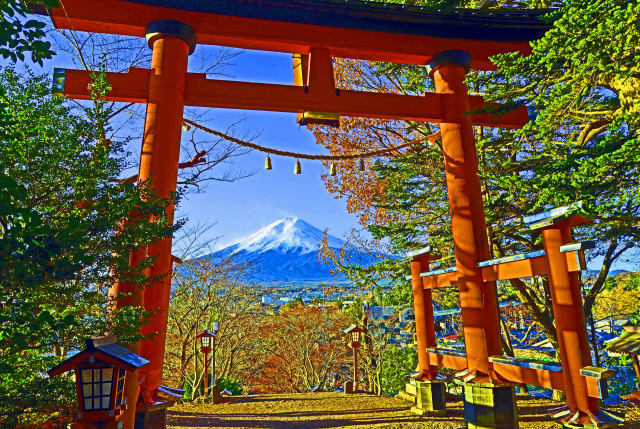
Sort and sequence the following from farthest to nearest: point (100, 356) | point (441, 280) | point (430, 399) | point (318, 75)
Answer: point (430, 399)
point (441, 280)
point (318, 75)
point (100, 356)

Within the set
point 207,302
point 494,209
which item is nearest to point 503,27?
point 494,209

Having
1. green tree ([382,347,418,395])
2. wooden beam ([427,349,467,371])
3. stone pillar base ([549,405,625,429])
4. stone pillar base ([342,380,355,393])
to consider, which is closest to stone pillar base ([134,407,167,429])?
wooden beam ([427,349,467,371])

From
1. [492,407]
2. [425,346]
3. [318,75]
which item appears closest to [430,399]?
[425,346]

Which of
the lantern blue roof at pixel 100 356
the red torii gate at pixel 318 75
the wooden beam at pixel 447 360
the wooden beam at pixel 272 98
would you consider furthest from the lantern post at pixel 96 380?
the wooden beam at pixel 447 360

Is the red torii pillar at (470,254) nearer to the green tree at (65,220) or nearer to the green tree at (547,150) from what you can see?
the green tree at (547,150)

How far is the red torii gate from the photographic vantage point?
5.18 m

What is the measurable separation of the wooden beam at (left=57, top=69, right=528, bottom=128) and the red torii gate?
0.01m

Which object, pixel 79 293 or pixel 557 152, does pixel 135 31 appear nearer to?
pixel 79 293

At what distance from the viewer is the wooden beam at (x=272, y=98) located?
17.5 feet

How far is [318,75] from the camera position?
20.2ft

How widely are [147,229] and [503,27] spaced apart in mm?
6264

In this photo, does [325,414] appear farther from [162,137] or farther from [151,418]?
[162,137]

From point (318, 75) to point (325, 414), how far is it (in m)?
6.38

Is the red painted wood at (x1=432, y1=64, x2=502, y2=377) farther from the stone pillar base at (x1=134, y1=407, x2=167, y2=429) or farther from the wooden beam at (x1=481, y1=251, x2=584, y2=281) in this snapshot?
the stone pillar base at (x1=134, y1=407, x2=167, y2=429)
